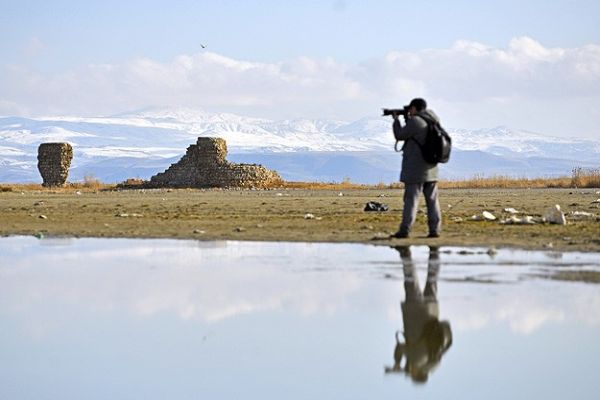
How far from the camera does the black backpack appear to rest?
15891 mm

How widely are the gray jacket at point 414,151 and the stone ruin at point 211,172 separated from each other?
37.3 meters

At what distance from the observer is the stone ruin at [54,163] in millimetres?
61062

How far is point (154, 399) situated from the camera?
610 centimetres

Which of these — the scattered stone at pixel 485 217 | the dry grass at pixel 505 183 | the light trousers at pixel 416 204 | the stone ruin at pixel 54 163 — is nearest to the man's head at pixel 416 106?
the light trousers at pixel 416 204

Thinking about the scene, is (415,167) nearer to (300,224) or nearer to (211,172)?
(300,224)

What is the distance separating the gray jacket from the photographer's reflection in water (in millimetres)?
5135

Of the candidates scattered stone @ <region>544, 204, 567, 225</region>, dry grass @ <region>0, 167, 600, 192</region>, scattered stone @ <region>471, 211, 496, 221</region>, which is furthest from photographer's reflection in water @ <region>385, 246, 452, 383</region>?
dry grass @ <region>0, 167, 600, 192</region>

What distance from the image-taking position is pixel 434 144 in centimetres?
1594

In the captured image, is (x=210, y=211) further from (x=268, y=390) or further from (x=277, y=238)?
(x=268, y=390)

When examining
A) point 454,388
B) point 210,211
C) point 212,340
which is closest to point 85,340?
point 212,340

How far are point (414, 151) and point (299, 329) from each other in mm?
8359

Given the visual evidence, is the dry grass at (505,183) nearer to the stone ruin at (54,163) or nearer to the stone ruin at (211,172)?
the stone ruin at (211,172)

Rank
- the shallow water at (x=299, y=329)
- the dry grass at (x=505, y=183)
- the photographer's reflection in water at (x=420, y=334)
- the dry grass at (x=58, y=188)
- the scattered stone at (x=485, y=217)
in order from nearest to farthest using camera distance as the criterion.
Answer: the shallow water at (x=299, y=329), the photographer's reflection in water at (x=420, y=334), the scattered stone at (x=485, y=217), the dry grass at (x=505, y=183), the dry grass at (x=58, y=188)

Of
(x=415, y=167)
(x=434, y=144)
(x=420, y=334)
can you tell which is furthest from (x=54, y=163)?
(x=420, y=334)
